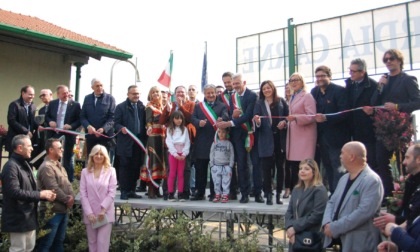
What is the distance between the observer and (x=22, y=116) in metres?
7.22

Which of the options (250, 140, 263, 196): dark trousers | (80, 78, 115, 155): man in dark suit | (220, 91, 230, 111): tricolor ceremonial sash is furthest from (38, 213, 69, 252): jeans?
(220, 91, 230, 111): tricolor ceremonial sash

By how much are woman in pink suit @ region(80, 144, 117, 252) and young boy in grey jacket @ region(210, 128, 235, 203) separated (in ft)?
4.99

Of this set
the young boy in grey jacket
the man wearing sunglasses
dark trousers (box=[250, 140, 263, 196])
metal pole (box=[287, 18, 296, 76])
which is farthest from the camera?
metal pole (box=[287, 18, 296, 76])

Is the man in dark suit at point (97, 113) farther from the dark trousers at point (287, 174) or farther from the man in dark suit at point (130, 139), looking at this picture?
the dark trousers at point (287, 174)

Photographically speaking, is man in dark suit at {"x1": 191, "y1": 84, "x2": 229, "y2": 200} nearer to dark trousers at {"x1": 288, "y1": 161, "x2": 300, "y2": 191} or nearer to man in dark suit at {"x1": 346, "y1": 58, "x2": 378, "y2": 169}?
dark trousers at {"x1": 288, "y1": 161, "x2": 300, "y2": 191}

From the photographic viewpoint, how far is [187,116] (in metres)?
7.00

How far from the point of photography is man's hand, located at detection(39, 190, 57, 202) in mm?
5225

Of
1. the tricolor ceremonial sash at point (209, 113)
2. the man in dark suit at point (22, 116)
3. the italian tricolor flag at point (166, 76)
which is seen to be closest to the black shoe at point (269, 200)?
the tricolor ceremonial sash at point (209, 113)

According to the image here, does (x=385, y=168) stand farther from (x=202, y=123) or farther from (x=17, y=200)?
(x=17, y=200)

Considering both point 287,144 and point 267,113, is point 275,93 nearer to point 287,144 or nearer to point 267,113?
point 267,113

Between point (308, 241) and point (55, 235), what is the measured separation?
3.53 m

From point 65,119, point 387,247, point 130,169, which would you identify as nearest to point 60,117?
point 65,119

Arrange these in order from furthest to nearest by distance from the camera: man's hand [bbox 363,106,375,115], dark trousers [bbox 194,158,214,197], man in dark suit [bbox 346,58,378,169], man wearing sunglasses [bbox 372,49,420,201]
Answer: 1. dark trousers [bbox 194,158,214,197]
2. man in dark suit [bbox 346,58,378,169]
3. man's hand [bbox 363,106,375,115]
4. man wearing sunglasses [bbox 372,49,420,201]

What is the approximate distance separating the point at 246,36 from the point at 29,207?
19339mm
